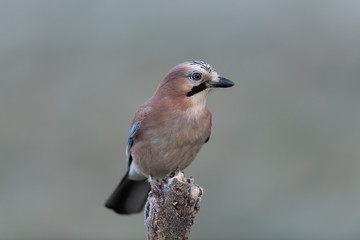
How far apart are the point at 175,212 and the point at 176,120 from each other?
1.68 metres

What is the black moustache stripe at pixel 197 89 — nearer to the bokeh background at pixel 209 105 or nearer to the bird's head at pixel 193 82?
the bird's head at pixel 193 82

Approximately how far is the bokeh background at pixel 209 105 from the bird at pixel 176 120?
231cm

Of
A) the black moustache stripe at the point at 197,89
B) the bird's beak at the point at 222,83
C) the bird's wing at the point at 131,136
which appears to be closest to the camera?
the bird's beak at the point at 222,83

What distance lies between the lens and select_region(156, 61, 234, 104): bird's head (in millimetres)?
5457

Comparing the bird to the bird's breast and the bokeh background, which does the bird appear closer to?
the bird's breast

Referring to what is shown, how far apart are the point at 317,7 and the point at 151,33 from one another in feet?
13.2

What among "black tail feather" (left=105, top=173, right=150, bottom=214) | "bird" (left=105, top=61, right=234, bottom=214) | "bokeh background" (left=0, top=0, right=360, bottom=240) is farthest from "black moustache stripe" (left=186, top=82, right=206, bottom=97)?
"bokeh background" (left=0, top=0, right=360, bottom=240)

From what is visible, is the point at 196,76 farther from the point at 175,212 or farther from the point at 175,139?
the point at 175,212

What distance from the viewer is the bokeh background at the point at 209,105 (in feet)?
A: 28.2

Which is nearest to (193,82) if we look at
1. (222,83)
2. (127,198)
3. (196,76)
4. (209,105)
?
(196,76)

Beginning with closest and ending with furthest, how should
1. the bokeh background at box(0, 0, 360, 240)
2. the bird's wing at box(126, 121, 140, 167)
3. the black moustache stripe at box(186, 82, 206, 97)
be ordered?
the black moustache stripe at box(186, 82, 206, 97)
the bird's wing at box(126, 121, 140, 167)
the bokeh background at box(0, 0, 360, 240)

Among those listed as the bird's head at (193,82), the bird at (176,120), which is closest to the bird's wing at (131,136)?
the bird at (176,120)

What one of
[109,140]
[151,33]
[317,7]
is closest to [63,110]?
[109,140]

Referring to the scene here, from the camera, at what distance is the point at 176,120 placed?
18.1ft
